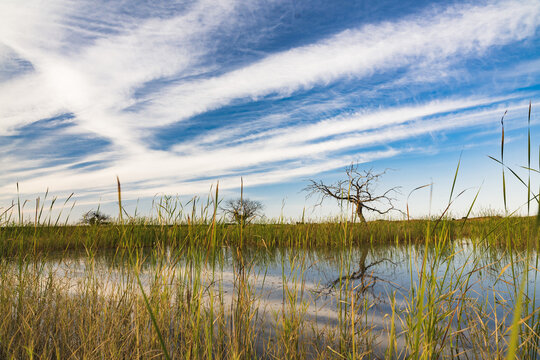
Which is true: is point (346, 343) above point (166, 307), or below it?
below

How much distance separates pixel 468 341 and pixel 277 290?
251 cm

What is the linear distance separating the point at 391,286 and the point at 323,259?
2.80m

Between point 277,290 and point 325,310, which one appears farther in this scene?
point 277,290

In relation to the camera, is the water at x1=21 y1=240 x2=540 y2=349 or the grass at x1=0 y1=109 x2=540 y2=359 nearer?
the grass at x1=0 y1=109 x2=540 y2=359

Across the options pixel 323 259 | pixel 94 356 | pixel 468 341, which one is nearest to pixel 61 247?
pixel 323 259

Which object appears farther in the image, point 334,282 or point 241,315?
point 334,282

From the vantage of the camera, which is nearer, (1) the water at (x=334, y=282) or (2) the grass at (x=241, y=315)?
(2) the grass at (x=241, y=315)

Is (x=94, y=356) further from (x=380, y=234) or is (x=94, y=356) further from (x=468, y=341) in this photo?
(x=380, y=234)

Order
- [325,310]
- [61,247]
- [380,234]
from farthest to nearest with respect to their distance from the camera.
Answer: [380,234], [61,247], [325,310]

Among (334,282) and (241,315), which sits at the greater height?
(241,315)

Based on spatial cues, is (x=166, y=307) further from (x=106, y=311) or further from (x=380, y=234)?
(x=380, y=234)

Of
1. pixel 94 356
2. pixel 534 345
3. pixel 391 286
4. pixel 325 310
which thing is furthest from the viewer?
pixel 391 286

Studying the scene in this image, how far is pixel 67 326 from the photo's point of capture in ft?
9.29

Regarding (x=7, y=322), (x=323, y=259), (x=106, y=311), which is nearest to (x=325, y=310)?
(x=106, y=311)
